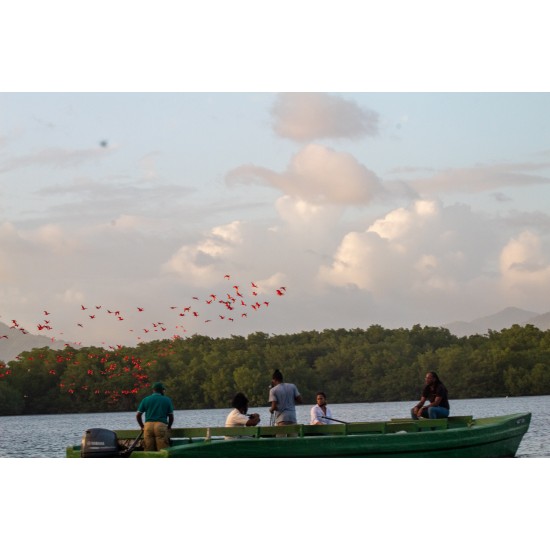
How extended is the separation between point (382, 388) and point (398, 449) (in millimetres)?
79709

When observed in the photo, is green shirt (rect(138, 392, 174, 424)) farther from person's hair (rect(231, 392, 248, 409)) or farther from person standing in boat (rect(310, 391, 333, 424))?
person standing in boat (rect(310, 391, 333, 424))

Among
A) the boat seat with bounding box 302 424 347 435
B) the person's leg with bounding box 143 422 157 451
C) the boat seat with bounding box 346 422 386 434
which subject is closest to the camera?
the person's leg with bounding box 143 422 157 451

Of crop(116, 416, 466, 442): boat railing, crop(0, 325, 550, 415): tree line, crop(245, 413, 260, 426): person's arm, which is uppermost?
crop(0, 325, 550, 415): tree line

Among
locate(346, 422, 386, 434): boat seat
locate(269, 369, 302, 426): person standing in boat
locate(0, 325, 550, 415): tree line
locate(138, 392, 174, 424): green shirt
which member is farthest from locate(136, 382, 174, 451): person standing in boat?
locate(0, 325, 550, 415): tree line

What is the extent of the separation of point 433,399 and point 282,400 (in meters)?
3.05

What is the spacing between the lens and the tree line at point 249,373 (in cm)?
9481

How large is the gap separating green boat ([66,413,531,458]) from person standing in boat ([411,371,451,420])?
315 millimetres

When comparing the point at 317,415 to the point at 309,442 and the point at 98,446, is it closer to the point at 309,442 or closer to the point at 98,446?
the point at 309,442

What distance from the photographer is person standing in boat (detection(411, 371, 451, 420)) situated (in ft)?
61.3

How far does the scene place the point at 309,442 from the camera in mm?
17141

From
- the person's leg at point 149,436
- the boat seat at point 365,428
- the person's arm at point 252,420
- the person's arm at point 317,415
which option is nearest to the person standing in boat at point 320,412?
the person's arm at point 317,415

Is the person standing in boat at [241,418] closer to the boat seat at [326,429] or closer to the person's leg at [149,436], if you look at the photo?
the boat seat at [326,429]

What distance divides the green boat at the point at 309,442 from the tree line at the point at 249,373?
75.3 m

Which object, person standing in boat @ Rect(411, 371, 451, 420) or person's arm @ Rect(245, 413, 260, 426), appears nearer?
person's arm @ Rect(245, 413, 260, 426)
